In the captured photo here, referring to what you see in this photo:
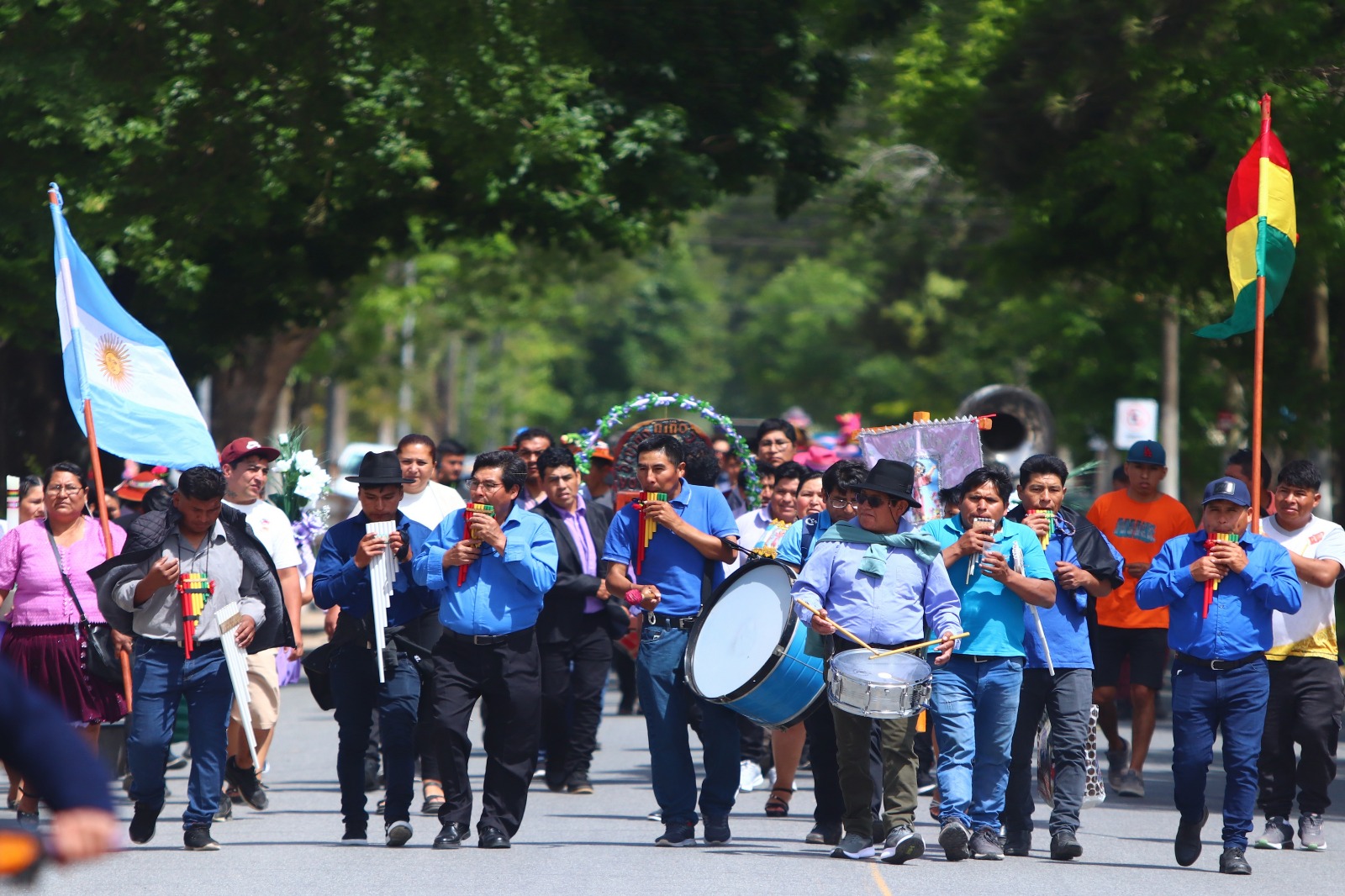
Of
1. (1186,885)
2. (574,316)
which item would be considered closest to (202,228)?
(1186,885)

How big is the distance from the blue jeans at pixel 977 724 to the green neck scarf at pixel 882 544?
576 millimetres

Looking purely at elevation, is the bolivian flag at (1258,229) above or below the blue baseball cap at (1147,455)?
above

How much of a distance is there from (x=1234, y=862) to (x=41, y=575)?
6.31 meters

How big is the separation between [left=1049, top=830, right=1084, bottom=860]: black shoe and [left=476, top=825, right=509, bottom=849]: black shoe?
104 inches

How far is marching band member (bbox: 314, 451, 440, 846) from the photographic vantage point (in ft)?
31.0

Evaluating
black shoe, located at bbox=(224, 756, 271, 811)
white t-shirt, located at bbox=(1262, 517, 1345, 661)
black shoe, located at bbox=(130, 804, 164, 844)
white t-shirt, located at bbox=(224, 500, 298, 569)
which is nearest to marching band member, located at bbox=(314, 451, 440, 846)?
black shoe, located at bbox=(130, 804, 164, 844)

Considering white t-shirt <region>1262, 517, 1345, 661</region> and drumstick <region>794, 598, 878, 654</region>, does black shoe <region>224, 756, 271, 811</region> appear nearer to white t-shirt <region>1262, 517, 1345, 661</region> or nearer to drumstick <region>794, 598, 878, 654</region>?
drumstick <region>794, 598, 878, 654</region>

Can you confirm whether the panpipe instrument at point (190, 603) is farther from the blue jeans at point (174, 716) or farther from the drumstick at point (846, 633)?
the drumstick at point (846, 633)

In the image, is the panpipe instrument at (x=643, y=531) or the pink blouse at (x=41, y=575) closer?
the panpipe instrument at (x=643, y=531)

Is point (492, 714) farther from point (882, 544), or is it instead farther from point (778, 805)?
point (778, 805)

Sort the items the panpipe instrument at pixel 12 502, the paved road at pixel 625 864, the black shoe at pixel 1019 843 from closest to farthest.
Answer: the paved road at pixel 625 864, the black shoe at pixel 1019 843, the panpipe instrument at pixel 12 502

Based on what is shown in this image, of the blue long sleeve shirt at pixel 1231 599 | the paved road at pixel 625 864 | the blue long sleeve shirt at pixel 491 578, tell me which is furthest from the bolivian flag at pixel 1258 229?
the blue long sleeve shirt at pixel 491 578

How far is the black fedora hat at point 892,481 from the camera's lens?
900 centimetres

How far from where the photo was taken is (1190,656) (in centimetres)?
914
